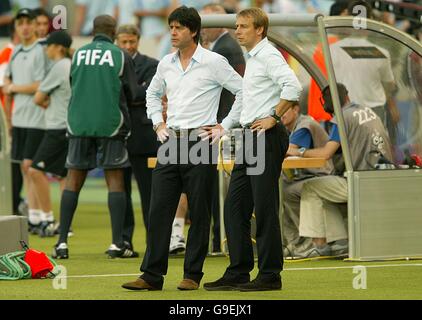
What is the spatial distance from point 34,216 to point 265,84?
676 cm

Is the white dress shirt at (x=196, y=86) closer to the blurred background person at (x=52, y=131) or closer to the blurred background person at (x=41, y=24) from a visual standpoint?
the blurred background person at (x=52, y=131)

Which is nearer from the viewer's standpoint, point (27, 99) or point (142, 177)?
point (142, 177)

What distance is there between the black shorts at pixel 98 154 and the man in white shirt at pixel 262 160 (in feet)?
9.69

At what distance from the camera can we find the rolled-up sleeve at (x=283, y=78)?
9.93m

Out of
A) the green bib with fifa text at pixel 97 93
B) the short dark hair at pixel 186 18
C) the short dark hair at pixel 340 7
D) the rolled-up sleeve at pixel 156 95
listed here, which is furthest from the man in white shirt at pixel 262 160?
the short dark hair at pixel 340 7

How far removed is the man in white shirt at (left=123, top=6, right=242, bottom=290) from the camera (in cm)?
1009

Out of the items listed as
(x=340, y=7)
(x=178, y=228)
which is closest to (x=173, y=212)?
(x=178, y=228)

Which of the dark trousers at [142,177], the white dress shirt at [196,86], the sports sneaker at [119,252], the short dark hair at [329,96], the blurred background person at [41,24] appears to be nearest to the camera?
the white dress shirt at [196,86]

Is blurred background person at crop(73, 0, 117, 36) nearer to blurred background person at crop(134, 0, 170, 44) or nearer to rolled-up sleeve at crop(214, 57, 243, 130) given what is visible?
blurred background person at crop(134, 0, 170, 44)

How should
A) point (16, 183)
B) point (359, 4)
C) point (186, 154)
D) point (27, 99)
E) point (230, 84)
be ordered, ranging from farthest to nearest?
point (16, 183)
point (27, 99)
point (359, 4)
point (230, 84)
point (186, 154)

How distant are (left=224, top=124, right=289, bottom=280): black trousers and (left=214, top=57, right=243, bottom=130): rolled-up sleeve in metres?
0.40

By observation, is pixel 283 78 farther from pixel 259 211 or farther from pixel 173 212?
pixel 173 212

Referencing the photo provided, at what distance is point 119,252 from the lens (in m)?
13.1
